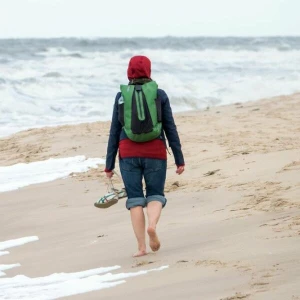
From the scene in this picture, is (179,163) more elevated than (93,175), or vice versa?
(179,163)

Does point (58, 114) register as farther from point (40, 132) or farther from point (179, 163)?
point (179, 163)

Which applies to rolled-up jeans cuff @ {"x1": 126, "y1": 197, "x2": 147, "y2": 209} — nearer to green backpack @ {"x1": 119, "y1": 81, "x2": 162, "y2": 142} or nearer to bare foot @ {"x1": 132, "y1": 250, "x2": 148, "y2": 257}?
bare foot @ {"x1": 132, "y1": 250, "x2": 148, "y2": 257}

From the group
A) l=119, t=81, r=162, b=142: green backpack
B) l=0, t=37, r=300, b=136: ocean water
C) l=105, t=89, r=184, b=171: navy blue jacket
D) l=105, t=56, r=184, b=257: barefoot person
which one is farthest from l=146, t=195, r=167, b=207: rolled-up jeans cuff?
l=0, t=37, r=300, b=136: ocean water

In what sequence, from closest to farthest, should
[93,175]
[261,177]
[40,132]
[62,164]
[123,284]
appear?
[123,284]
[261,177]
[93,175]
[62,164]
[40,132]

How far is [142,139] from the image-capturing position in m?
5.22

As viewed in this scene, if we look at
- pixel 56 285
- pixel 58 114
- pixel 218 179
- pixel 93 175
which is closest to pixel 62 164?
pixel 93 175

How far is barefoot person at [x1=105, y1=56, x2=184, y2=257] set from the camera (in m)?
5.15

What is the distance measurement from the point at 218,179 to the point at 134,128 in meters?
2.75

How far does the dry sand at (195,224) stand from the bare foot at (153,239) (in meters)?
0.06

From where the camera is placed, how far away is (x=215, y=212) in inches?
252

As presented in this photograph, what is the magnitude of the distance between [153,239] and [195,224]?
876 millimetres

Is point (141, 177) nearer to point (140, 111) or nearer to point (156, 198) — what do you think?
point (156, 198)

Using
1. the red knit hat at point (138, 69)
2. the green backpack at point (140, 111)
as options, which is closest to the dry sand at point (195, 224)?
the green backpack at point (140, 111)

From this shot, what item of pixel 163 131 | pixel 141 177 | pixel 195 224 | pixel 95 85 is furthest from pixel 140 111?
pixel 95 85
